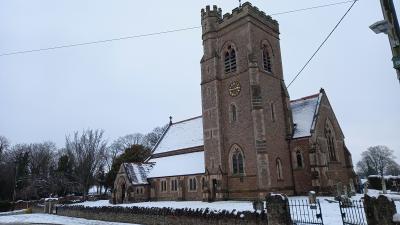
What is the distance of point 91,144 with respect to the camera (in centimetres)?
5178

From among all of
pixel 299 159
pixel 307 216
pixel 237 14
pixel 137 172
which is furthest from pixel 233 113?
pixel 307 216

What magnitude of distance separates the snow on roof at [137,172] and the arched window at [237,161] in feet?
47.0

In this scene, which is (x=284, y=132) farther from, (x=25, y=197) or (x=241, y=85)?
(x=25, y=197)

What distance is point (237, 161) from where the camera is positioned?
107ft

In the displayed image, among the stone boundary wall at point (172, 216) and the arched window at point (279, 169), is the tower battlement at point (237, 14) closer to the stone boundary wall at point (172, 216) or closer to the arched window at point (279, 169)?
the arched window at point (279, 169)

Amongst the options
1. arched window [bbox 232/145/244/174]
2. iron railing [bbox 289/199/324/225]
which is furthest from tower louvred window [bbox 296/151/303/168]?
iron railing [bbox 289/199/324/225]

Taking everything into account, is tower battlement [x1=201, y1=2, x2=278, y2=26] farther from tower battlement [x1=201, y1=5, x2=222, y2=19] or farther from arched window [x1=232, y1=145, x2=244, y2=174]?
arched window [x1=232, y1=145, x2=244, y2=174]

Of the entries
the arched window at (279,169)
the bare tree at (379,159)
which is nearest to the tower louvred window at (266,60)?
the arched window at (279,169)

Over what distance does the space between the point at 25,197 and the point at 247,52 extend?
51.0 meters

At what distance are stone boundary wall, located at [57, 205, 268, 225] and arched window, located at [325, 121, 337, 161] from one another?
21106 mm

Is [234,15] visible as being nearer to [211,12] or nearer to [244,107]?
[211,12]

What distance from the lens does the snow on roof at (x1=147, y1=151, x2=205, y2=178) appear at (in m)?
37.8

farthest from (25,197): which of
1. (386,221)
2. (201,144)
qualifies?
(386,221)

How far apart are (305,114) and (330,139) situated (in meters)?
3.88
